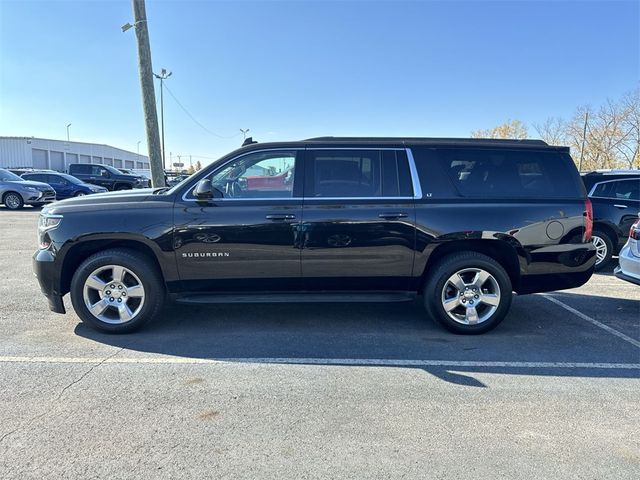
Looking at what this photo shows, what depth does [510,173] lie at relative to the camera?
4543 millimetres

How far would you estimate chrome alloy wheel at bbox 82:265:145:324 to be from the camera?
429 centimetres

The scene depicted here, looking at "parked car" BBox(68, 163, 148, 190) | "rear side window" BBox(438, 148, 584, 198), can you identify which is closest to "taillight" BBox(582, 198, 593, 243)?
"rear side window" BBox(438, 148, 584, 198)

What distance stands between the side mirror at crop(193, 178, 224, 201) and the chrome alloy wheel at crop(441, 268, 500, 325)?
8.15 ft

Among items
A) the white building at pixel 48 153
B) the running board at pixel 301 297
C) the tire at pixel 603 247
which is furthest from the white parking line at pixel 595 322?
the white building at pixel 48 153

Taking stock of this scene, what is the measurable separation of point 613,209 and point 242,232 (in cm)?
677

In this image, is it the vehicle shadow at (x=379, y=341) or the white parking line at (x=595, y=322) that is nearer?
the vehicle shadow at (x=379, y=341)

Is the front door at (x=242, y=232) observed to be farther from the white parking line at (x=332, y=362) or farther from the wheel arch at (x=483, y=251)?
the wheel arch at (x=483, y=251)

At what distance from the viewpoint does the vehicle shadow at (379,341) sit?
379 centimetres

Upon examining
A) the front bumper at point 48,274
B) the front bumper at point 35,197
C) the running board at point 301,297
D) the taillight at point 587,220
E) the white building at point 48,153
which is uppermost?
the white building at point 48,153

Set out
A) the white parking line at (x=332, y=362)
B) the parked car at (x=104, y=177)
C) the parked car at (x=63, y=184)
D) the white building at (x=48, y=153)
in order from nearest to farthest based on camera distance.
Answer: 1. the white parking line at (x=332, y=362)
2. the parked car at (x=63, y=184)
3. the parked car at (x=104, y=177)
4. the white building at (x=48, y=153)

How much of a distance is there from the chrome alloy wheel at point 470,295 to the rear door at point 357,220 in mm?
465

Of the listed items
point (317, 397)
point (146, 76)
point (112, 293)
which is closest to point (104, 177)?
point (146, 76)

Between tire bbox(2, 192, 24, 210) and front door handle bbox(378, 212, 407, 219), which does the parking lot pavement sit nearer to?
front door handle bbox(378, 212, 407, 219)

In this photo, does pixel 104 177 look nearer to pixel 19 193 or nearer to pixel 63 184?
pixel 63 184
